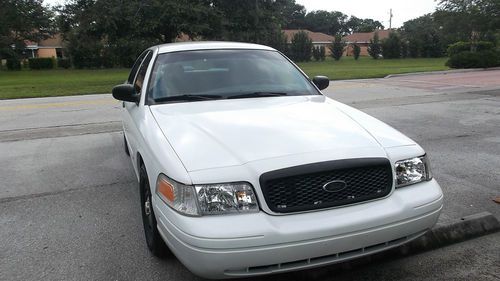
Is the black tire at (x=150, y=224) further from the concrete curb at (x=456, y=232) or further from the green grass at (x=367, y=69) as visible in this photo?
the green grass at (x=367, y=69)

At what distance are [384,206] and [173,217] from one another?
4.25ft

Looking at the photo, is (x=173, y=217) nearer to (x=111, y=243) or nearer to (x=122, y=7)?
(x=111, y=243)

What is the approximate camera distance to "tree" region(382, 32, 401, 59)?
50844 mm

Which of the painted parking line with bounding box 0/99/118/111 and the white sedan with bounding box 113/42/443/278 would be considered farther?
the painted parking line with bounding box 0/99/118/111

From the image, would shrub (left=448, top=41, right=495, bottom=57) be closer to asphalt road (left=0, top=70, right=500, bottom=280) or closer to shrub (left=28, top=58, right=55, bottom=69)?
asphalt road (left=0, top=70, right=500, bottom=280)

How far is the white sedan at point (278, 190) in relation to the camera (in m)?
2.55

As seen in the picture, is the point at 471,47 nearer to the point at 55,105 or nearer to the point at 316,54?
the point at 316,54

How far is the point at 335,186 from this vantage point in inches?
107

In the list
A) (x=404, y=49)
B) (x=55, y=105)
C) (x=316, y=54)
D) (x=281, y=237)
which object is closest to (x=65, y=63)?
(x=316, y=54)

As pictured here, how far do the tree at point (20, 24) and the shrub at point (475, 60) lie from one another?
132 feet

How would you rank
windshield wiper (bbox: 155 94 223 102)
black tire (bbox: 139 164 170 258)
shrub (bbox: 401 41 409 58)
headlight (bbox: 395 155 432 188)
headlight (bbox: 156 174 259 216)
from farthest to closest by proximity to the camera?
1. shrub (bbox: 401 41 409 58)
2. windshield wiper (bbox: 155 94 223 102)
3. black tire (bbox: 139 164 170 258)
4. headlight (bbox: 395 155 432 188)
5. headlight (bbox: 156 174 259 216)

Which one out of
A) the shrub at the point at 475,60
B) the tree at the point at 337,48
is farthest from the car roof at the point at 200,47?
the tree at the point at 337,48

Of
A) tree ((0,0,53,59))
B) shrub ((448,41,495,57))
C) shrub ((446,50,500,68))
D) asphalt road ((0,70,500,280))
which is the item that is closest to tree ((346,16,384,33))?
tree ((0,0,53,59))

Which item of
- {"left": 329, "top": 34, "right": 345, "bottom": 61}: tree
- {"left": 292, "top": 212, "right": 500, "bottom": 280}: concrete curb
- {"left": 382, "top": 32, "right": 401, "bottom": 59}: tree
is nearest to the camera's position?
{"left": 292, "top": 212, "right": 500, "bottom": 280}: concrete curb
